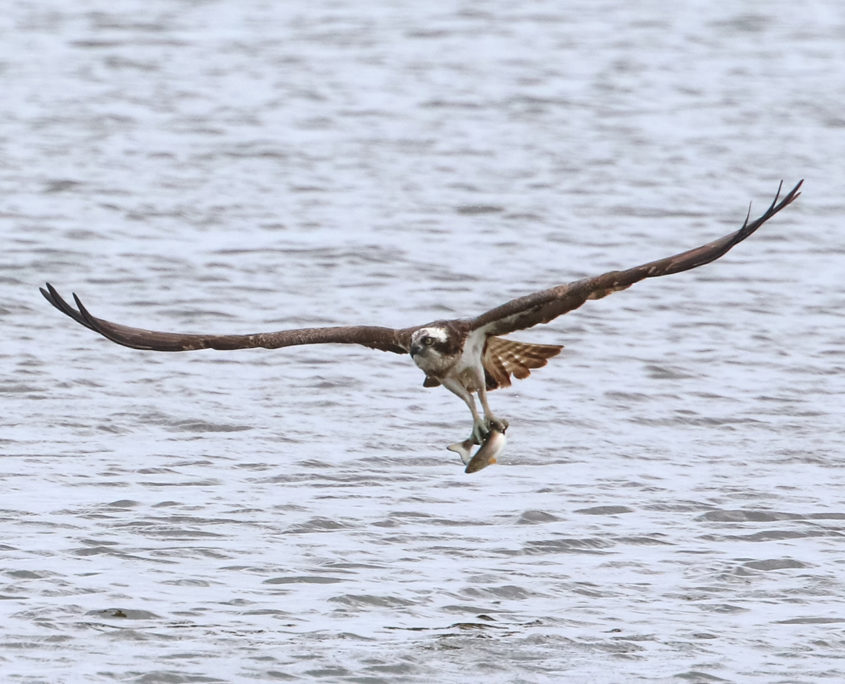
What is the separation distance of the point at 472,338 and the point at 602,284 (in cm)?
99

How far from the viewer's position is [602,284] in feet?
32.5

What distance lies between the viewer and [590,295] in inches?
393

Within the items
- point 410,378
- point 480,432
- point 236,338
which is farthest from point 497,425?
point 410,378

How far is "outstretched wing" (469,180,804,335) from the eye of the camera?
9789mm

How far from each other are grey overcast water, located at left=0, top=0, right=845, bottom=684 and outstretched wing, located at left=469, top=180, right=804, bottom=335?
1.64 m

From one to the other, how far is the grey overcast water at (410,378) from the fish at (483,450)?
2.64 feet

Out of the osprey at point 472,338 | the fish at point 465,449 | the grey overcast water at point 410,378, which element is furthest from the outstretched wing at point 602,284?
the grey overcast water at point 410,378

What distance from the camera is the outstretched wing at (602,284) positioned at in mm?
9789

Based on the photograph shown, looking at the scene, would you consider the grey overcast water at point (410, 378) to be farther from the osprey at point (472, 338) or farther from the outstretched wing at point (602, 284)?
the outstretched wing at point (602, 284)

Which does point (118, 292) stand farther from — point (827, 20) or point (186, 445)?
point (827, 20)

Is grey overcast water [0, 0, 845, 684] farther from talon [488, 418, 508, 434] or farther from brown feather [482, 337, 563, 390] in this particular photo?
brown feather [482, 337, 563, 390]

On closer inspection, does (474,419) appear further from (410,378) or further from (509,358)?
(410,378)

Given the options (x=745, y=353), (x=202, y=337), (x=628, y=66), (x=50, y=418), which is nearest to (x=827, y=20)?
(x=628, y=66)

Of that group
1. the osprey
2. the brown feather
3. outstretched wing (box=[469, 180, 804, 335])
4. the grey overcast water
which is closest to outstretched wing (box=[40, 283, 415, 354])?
the osprey
